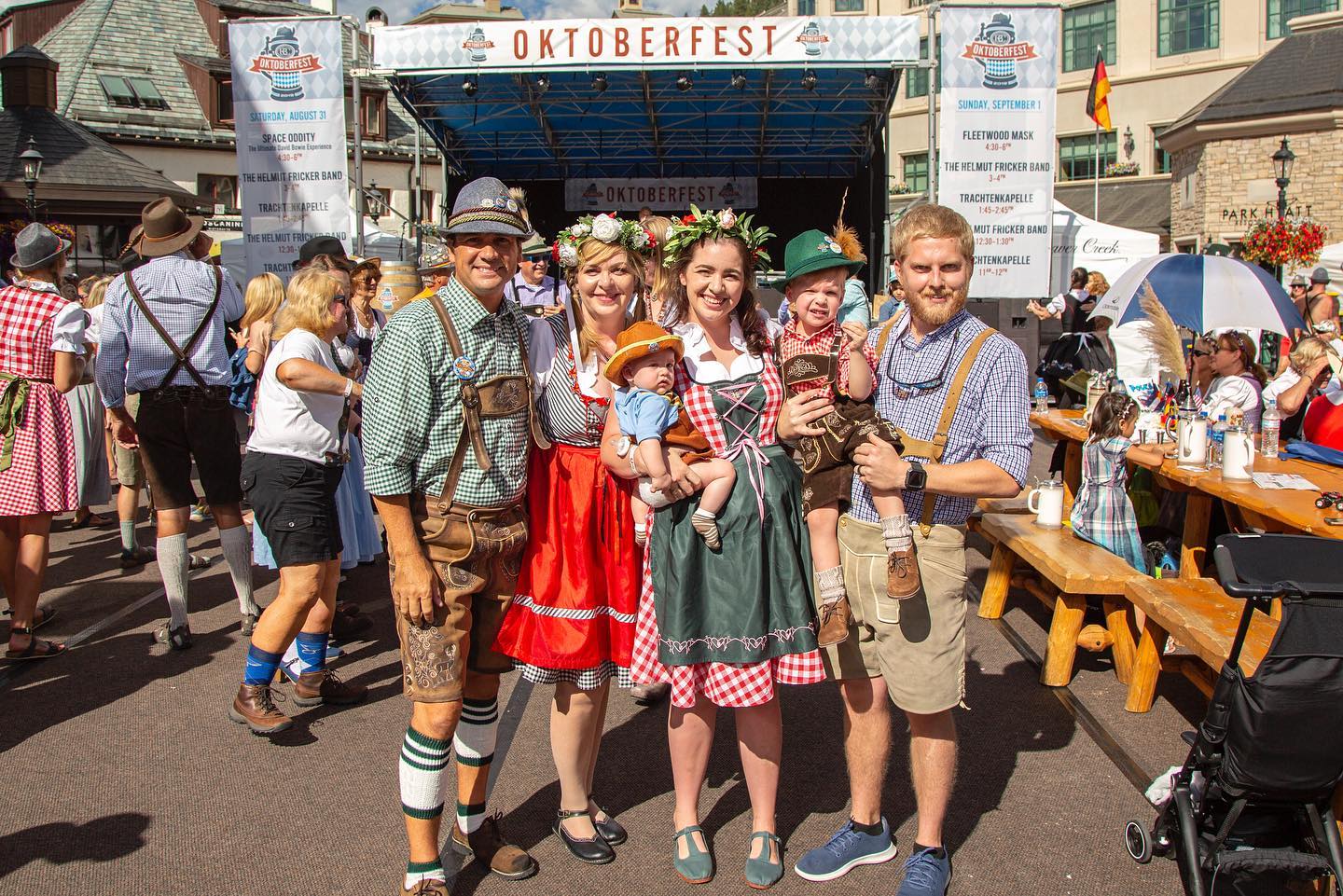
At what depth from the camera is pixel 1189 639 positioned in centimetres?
363

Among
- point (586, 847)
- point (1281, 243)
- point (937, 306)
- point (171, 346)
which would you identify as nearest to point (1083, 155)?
point (1281, 243)

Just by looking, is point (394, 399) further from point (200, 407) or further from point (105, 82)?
point (105, 82)

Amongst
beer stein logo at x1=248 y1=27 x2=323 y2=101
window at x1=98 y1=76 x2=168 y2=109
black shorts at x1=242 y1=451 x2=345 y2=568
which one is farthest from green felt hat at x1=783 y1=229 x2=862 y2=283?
window at x1=98 y1=76 x2=168 y2=109

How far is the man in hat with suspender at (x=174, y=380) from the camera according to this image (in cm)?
493

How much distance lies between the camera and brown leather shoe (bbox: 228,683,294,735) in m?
3.99

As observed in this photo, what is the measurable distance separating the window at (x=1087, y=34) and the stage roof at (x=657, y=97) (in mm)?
27877

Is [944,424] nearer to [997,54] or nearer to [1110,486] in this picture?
[1110,486]

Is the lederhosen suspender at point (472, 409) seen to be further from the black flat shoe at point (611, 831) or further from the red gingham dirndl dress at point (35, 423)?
the red gingham dirndl dress at point (35, 423)

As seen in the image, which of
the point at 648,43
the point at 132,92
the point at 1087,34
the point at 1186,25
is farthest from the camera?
the point at 1087,34

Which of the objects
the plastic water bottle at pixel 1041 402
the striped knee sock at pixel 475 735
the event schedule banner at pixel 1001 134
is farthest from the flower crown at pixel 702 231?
the event schedule banner at pixel 1001 134

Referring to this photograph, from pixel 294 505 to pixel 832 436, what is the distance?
7.57 ft

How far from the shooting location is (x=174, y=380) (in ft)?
16.2

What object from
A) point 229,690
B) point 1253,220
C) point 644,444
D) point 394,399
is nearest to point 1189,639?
point 644,444

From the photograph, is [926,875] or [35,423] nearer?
[926,875]
